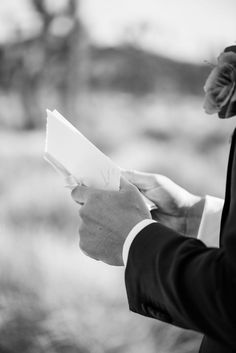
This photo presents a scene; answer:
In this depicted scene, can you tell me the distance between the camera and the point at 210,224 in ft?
3.09

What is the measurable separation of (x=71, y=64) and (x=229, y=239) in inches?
36.9

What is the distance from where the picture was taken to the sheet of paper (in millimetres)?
745

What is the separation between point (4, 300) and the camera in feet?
4.31

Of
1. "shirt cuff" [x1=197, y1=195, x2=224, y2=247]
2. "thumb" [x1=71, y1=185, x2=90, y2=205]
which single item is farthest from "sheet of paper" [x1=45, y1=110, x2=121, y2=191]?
"shirt cuff" [x1=197, y1=195, x2=224, y2=247]

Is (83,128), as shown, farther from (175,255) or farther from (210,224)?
(175,255)

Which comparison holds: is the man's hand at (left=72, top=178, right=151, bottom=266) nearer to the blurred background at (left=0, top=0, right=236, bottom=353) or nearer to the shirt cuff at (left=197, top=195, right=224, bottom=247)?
the shirt cuff at (left=197, top=195, right=224, bottom=247)

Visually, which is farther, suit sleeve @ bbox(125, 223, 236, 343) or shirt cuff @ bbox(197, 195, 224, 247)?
shirt cuff @ bbox(197, 195, 224, 247)

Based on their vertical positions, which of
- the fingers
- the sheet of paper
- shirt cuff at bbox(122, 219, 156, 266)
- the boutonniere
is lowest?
the fingers

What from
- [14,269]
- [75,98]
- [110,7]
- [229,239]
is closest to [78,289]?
[14,269]

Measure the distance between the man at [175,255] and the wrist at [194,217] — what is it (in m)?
0.30

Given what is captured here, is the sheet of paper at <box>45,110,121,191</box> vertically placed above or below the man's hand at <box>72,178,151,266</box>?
above

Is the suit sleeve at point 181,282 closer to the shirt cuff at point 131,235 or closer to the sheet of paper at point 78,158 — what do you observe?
the shirt cuff at point 131,235

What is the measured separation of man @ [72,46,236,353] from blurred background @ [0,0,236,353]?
0.61 metres

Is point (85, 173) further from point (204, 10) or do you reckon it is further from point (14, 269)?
point (204, 10)
